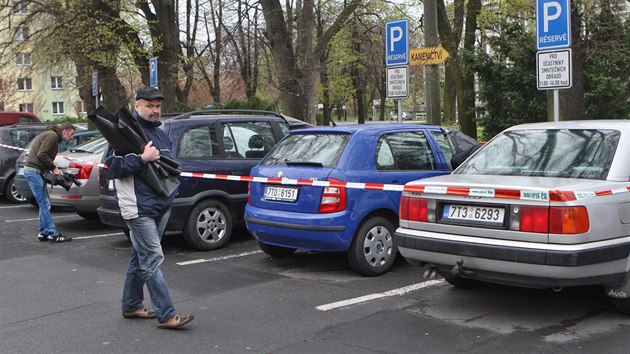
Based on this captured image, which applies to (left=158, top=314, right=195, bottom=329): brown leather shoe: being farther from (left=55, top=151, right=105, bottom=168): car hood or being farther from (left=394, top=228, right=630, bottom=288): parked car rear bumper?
(left=55, top=151, right=105, bottom=168): car hood

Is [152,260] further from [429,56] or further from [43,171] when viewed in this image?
[429,56]

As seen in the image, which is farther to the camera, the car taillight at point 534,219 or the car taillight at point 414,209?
the car taillight at point 414,209

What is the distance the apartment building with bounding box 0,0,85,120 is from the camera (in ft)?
78.1

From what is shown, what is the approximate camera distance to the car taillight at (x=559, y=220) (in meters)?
4.89

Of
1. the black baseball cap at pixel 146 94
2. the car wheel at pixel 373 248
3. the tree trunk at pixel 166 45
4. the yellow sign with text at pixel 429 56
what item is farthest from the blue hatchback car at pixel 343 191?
the tree trunk at pixel 166 45

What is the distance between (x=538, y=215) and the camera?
4.98m

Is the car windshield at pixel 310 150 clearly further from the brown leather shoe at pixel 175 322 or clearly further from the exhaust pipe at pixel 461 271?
the brown leather shoe at pixel 175 322

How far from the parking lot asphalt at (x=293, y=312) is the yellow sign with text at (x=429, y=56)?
4.99m

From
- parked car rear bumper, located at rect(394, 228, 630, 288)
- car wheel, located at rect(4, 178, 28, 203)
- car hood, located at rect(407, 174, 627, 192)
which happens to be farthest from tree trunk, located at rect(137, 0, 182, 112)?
parked car rear bumper, located at rect(394, 228, 630, 288)

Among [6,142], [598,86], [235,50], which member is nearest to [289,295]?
[6,142]

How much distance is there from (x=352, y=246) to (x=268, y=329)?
186cm

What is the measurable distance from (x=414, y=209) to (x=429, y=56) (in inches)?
266

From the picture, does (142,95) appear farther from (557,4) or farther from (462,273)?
(557,4)

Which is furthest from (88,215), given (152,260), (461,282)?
(461,282)
